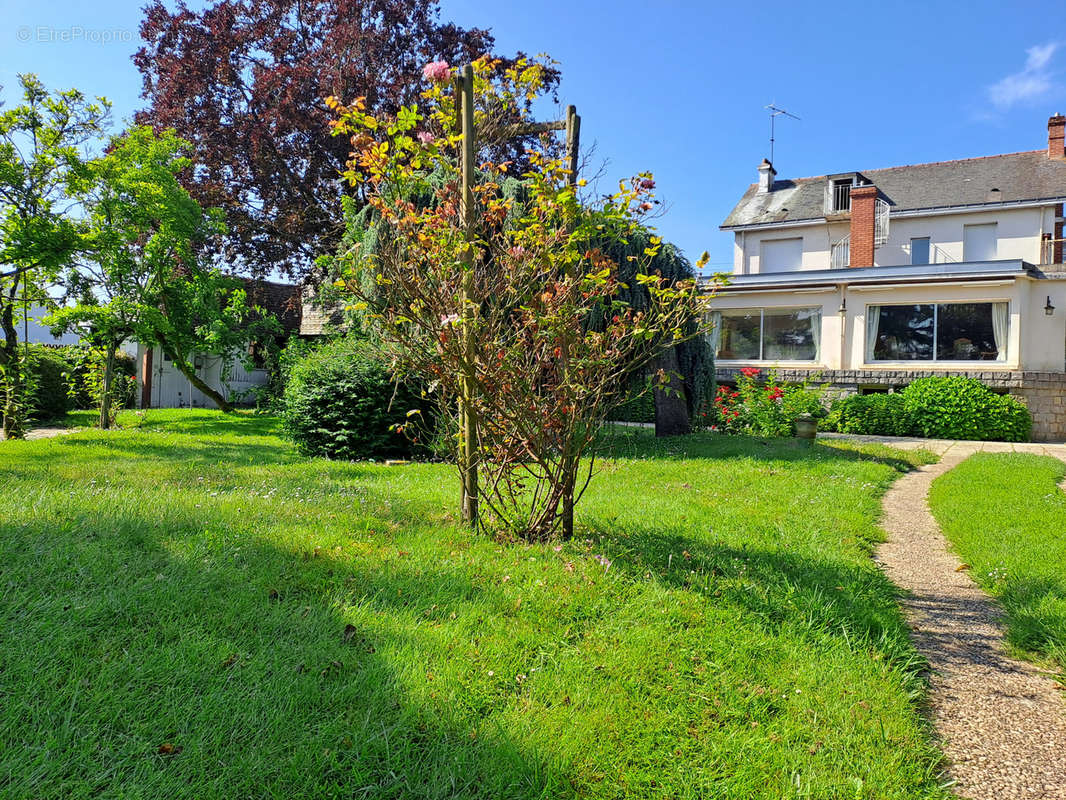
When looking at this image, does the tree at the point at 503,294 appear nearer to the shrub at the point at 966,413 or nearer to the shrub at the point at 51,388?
the shrub at the point at 966,413

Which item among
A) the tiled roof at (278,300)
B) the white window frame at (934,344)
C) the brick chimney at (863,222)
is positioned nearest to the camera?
the white window frame at (934,344)

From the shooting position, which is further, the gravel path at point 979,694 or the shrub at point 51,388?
the shrub at point 51,388

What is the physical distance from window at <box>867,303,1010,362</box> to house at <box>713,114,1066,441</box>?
0.03m

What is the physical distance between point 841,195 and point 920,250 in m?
3.32

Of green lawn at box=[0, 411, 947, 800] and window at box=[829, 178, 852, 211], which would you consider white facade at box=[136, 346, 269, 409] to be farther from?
window at box=[829, 178, 852, 211]

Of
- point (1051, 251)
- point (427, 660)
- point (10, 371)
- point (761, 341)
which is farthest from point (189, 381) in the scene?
point (1051, 251)

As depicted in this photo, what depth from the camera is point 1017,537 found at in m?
4.81

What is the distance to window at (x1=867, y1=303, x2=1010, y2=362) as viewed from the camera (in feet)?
52.5

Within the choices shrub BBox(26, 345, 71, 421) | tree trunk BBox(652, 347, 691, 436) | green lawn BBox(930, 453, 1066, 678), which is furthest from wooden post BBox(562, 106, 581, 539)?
shrub BBox(26, 345, 71, 421)

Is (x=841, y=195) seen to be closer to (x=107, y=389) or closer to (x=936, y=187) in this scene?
(x=936, y=187)

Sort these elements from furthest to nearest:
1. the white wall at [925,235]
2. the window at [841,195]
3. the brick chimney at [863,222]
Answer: the window at [841,195]
the brick chimney at [863,222]
the white wall at [925,235]

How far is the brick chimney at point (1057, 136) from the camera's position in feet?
70.8

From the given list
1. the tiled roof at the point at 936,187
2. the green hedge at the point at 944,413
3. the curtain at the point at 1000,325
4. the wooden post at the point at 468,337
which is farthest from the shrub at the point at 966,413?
the wooden post at the point at 468,337

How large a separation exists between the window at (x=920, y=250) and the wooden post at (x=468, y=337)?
906 inches
